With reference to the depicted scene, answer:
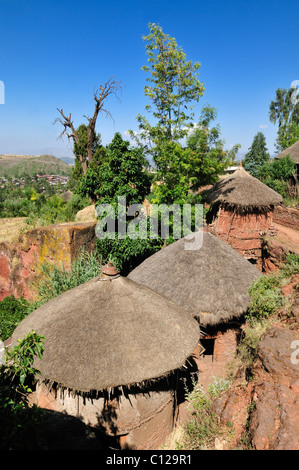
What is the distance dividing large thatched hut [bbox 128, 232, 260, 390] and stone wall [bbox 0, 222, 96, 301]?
8.85ft

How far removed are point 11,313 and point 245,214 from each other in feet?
36.8

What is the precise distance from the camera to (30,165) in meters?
119

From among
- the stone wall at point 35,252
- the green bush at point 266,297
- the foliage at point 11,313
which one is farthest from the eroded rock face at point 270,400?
the stone wall at point 35,252

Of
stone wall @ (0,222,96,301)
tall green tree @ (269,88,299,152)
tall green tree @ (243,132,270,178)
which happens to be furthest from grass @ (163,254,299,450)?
tall green tree @ (269,88,299,152)

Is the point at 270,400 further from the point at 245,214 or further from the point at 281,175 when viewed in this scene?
the point at 281,175

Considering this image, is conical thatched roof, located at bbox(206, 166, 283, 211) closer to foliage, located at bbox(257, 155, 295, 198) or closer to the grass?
the grass

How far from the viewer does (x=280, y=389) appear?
3.68m

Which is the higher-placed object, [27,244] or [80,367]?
[27,244]

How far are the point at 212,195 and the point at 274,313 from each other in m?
9.51

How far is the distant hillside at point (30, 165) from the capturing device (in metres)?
107

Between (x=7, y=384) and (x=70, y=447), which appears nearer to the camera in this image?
(x=7, y=384)

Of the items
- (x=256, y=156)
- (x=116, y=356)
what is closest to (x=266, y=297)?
(x=116, y=356)
